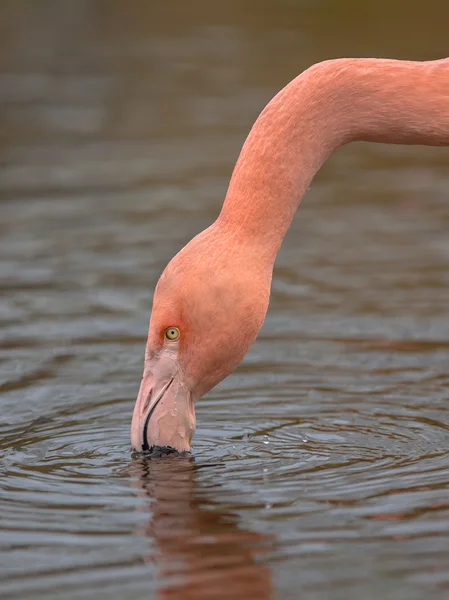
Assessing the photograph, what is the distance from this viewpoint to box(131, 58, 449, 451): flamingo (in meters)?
6.93

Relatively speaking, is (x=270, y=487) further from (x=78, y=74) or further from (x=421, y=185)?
(x=78, y=74)

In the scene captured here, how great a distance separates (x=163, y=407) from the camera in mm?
7141

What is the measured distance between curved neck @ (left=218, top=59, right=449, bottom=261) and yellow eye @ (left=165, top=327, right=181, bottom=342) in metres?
0.56

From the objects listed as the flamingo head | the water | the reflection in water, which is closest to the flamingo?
the flamingo head

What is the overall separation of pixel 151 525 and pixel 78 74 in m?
13.6

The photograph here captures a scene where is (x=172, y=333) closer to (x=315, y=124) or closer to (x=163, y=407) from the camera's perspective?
(x=163, y=407)

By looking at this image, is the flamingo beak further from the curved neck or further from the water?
the curved neck

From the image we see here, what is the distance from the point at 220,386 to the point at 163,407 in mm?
1534

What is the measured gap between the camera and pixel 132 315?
982 cm

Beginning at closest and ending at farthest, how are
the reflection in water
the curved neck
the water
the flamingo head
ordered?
A: the reflection in water → the water → the flamingo head → the curved neck

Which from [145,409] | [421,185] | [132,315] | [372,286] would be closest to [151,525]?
[145,409]

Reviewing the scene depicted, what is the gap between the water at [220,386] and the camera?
5902mm

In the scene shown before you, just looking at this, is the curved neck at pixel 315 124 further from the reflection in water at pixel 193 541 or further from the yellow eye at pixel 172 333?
the reflection in water at pixel 193 541

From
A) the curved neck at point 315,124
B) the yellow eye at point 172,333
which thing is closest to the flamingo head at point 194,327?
the yellow eye at point 172,333
